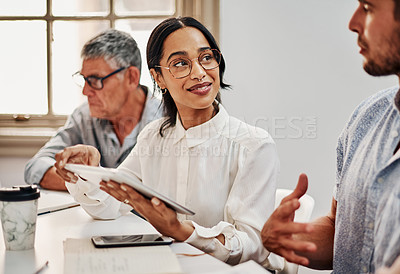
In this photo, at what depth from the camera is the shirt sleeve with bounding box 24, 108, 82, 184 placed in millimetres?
2162

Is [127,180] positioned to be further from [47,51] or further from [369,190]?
[47,51]

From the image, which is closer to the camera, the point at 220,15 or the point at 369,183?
the point at 369,183

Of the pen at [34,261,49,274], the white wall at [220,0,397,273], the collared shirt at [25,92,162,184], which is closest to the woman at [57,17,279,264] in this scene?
the pen at [34,261,49,274]

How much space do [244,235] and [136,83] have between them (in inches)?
51.3

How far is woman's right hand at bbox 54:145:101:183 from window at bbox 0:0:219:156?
121cm

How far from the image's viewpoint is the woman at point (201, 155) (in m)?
1.46

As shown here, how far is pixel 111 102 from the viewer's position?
8.00ft

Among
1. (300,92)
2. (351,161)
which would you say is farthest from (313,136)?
(351,161)

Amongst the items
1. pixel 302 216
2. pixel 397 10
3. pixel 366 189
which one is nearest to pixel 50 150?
pixel 302 216

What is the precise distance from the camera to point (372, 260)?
Answer: 41.2 inches

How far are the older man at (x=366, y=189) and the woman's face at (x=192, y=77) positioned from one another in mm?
529

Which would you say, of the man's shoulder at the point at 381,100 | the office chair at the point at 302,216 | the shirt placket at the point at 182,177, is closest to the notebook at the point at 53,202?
the shirt placket at the point at 182,177

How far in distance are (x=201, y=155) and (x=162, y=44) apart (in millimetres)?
423

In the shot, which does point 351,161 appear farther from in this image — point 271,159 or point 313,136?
point 313,136
